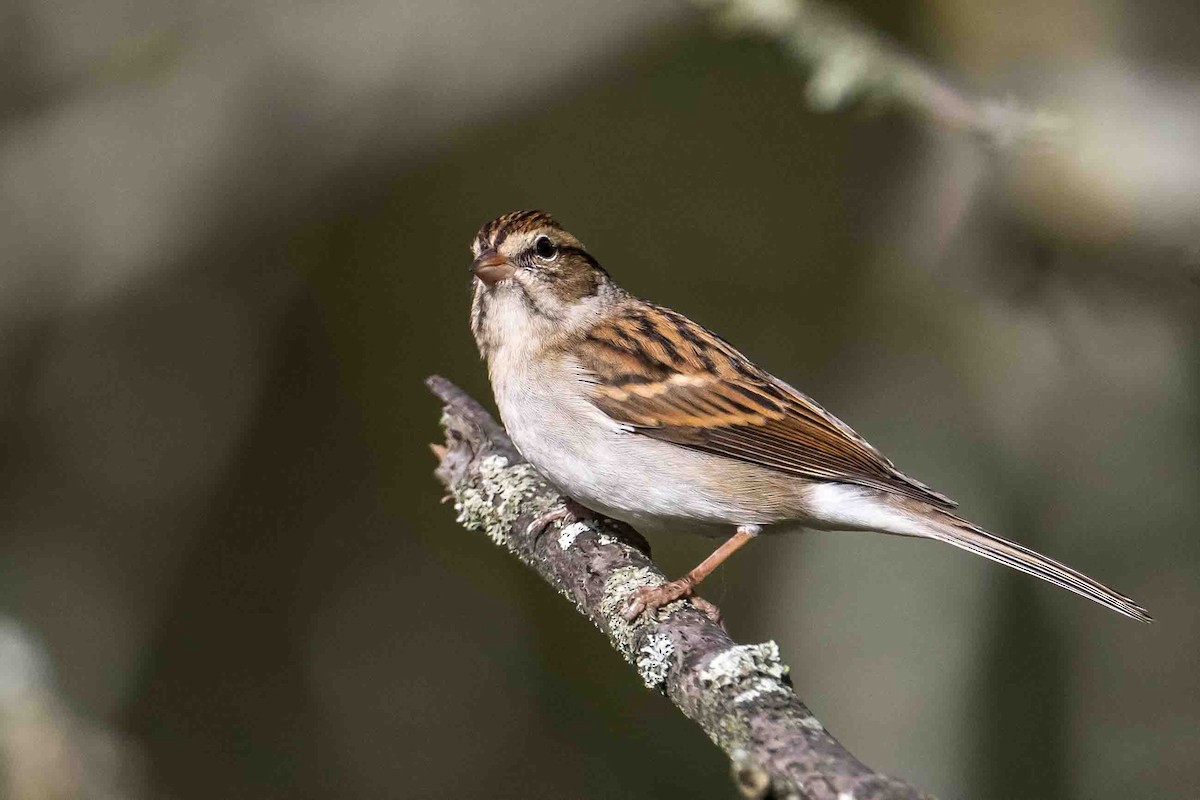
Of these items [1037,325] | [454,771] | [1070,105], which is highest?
[1070,105]

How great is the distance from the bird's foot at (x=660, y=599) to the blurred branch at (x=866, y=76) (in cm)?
197

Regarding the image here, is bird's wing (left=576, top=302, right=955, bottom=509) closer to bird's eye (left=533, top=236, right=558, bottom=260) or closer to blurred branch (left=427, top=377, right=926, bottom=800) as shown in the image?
bird's eye (left=533, top=236, right=558, bottom=260)

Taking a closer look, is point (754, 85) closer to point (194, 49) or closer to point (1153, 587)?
point (194, 49)

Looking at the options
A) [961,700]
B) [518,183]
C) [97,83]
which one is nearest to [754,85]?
[518,183]

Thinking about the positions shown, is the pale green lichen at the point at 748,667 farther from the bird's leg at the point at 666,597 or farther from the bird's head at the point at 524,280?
the bird's head at the point at 524,280

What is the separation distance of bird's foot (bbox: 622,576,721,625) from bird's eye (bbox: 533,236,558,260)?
1.37 m

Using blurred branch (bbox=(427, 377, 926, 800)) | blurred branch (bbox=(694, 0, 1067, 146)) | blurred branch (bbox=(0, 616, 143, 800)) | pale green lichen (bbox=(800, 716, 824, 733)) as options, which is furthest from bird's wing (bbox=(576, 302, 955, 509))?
blurred branch (bbox=(0, 616, 143, 800))

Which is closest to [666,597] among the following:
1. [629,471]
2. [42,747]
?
[629,471]

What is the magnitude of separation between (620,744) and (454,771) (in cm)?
99

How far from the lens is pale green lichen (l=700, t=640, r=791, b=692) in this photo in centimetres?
266

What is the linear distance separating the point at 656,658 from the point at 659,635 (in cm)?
6

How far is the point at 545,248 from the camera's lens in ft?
14.0

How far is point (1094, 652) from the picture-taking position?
196 inches

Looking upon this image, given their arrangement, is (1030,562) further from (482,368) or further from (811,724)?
(482,368)
